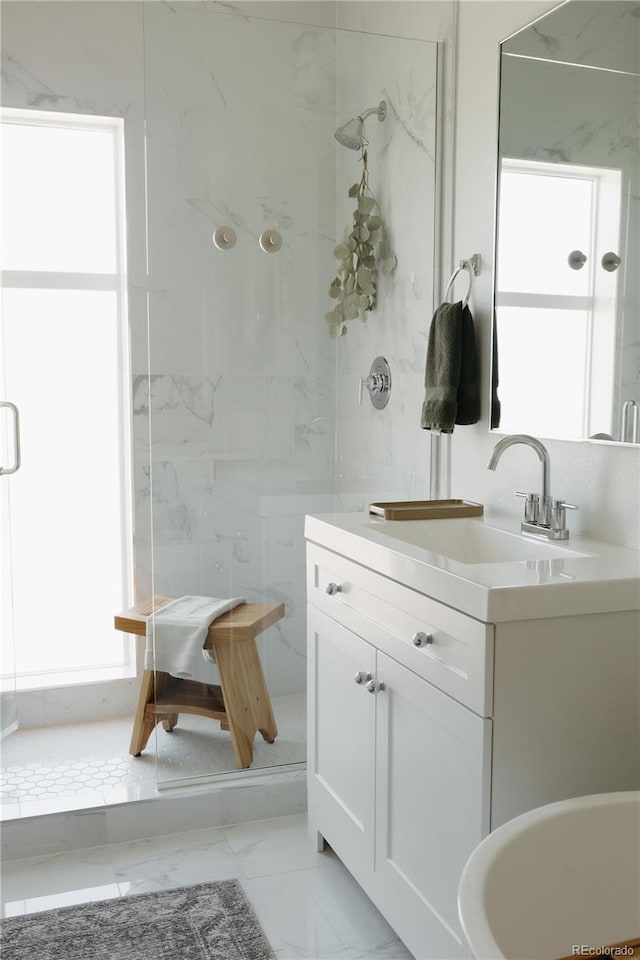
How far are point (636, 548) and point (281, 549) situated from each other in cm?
112

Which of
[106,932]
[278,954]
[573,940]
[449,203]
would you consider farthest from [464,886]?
[449,203]

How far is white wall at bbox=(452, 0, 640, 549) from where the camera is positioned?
1863mm

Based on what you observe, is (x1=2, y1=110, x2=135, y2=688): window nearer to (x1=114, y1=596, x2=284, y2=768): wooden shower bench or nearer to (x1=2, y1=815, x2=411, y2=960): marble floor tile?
(x1=114, y1=596, x2=284, y2=768): wooden shower bench

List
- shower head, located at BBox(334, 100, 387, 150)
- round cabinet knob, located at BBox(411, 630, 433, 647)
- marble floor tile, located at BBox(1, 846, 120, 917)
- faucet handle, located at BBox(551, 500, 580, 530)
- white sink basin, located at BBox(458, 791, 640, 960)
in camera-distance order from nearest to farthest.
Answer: white sink basin, located at BBox(458, 791, 640, 960) < round cabinet knob, located at BBox(411, 630, 433, 647) < faucet handle, located at BBox(551, 500, 580, 530) < marble floor tile, located at BBox(1, 846, 120, 917) < shower head, located at BBox(334, 100, 387, 150)

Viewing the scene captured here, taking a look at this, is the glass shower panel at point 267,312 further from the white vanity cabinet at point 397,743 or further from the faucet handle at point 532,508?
the faucet handle at point 532,508

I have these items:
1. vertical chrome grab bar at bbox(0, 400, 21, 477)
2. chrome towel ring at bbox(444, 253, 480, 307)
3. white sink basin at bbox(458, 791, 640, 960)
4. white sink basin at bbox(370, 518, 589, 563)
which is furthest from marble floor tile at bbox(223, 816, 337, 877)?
chrome towel ring at bbox(444, 253, 480, 307)

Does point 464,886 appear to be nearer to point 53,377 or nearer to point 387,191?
point 387,191

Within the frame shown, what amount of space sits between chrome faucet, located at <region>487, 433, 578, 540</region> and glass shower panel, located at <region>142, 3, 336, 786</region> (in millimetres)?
765

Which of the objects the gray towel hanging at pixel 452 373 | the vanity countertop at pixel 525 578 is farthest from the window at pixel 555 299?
the vanity countertop at pixel 525 578

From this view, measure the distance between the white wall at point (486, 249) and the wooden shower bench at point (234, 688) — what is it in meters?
0.71

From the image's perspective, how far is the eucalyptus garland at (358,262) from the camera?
250 centimetres

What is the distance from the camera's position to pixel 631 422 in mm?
1699

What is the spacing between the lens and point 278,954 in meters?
1.86

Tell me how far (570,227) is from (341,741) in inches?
50.4
